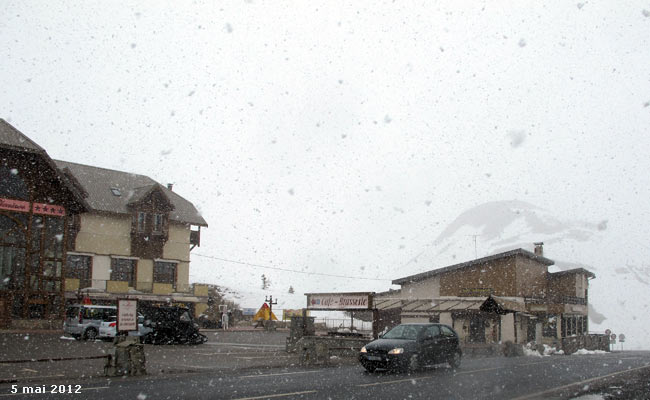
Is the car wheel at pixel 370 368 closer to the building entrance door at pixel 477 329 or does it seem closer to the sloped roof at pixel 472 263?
the building entrance door at pixel 477 329

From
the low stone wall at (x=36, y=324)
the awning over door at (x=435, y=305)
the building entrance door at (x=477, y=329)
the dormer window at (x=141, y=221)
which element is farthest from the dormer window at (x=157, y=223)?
the building entrance door at (x=477, y=329)

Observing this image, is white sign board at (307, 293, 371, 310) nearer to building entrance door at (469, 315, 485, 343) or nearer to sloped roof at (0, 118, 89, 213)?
sloped roof at (0, 118, 89, 213)

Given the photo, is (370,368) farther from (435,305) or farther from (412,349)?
(435,305)

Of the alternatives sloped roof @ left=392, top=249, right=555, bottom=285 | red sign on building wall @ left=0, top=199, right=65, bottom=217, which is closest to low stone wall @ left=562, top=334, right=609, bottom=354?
sloped roof @ left=392, top=249, right=555, bottom=285

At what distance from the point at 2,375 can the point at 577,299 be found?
4509 centimetres

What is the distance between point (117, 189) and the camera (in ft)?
158

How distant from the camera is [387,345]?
17125 millimetres

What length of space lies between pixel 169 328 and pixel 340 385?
17720 millimetres

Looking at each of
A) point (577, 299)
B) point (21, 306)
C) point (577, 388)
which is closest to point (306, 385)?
point (577, 388)

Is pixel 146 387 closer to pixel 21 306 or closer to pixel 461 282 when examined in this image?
pixel 21 306

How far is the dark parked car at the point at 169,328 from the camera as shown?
29312 millimetres

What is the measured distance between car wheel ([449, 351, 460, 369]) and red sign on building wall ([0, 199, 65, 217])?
2694 cm

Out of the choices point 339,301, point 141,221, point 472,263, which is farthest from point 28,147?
point 472,263

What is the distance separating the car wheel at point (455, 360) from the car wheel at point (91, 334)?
18.7m
